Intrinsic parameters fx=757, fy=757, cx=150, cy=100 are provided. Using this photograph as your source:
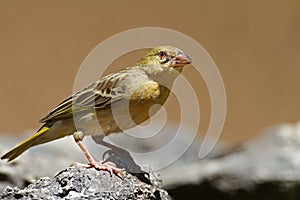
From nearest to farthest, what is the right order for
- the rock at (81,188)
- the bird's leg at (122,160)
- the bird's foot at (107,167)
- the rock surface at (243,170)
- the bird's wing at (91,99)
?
the rock at (81,188) → the bird's foot at (107,167) → the bird's leg at (122,160) → the bird's wing at (91,99) → the rock surface at (243,170)

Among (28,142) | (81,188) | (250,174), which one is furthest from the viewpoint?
(250,174)

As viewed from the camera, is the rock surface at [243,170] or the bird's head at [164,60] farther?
the rock surface at [243,170]

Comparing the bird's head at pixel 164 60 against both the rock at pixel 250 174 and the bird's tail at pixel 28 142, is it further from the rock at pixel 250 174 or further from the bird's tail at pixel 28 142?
the rock at pixel 250 174

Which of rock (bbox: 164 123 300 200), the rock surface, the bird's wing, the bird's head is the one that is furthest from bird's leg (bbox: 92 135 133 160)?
rock (bbox: 164 123 300 200)

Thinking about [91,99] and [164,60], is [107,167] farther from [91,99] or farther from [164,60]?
[164,60]

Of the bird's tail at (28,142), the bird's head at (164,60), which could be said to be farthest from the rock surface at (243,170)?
the bird's head at (164,60)

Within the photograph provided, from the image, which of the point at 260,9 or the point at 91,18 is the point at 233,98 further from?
the point at 91,18

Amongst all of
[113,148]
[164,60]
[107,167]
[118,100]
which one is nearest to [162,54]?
[164,60]

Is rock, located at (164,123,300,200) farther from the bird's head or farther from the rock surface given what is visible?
the bird's head
